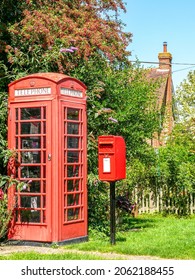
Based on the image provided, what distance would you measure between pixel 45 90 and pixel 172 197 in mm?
9099

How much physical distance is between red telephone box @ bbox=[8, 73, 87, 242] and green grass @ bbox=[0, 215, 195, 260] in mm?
580

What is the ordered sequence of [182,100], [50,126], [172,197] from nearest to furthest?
[50,126] < [172,197] < [182,100]

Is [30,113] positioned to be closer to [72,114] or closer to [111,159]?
[72,114]

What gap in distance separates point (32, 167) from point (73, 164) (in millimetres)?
775

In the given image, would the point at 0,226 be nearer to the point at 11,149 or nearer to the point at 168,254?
the point at 11,149

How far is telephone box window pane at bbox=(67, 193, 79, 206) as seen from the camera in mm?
11258

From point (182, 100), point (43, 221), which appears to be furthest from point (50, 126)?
point (182, 100)

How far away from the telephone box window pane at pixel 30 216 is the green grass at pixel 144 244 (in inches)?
30.6

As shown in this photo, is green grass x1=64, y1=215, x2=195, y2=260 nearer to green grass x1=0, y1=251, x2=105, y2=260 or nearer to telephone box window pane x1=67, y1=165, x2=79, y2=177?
green grass x1=0, y1=251, x2=105, y2=260

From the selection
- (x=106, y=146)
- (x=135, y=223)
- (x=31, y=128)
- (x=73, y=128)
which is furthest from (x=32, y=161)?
(x=135, y=223)

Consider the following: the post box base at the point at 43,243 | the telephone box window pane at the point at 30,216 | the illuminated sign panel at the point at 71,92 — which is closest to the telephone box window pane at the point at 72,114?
the illuminated sign panel at the point at 71,92

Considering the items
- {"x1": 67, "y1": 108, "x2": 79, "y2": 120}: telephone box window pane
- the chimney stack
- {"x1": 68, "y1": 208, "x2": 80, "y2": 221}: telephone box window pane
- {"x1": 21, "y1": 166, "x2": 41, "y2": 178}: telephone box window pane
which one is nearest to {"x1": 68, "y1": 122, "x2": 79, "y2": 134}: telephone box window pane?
{"x1": 67, "y1": 108, "x2": 79, "y2": 120}: telephone box window pane

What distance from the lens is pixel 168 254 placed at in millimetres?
9734

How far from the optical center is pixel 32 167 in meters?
11.2
